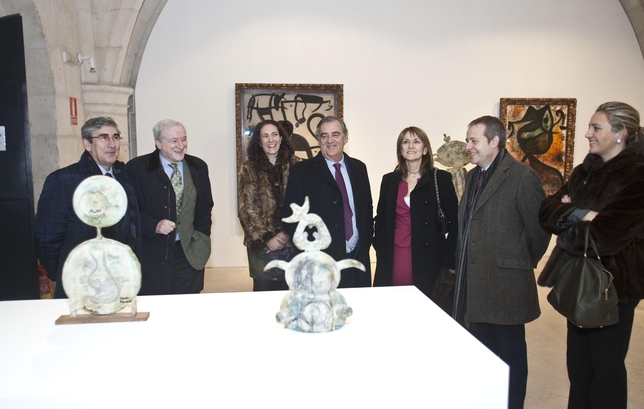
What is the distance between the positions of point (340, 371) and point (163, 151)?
199cm

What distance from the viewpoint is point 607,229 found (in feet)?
6.70

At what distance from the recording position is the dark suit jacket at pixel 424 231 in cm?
288

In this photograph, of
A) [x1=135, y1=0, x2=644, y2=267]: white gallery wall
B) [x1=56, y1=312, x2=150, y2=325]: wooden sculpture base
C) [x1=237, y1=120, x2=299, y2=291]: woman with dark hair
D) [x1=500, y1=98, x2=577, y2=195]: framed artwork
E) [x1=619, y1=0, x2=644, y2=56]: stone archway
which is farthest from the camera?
[x1=500, y1=98, x2=577, y2=195]: framed artwork

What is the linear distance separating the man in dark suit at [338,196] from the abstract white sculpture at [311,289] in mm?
1100

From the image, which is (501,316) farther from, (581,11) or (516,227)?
(581,11)

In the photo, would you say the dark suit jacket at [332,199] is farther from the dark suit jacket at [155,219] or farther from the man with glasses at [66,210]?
the man with glasses at [66,210]

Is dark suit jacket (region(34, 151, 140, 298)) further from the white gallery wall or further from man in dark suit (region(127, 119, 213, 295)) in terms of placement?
the white gallery wall

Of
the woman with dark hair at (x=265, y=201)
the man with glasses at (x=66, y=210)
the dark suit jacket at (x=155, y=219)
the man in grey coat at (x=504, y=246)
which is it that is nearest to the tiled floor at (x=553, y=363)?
the man in grey coat at (x=504, y=246)

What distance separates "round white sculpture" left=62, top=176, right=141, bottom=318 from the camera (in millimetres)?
1794

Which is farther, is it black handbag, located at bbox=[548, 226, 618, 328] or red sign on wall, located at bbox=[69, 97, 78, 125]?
red sign on wall, located at bbox=[69, 97, 78, 125]

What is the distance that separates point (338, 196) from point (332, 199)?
39mm

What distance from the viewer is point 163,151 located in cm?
303

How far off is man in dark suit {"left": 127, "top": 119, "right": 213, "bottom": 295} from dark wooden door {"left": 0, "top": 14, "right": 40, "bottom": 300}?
1.88 meters

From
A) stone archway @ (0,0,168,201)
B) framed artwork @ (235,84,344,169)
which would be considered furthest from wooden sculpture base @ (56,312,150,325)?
framed artwork @ (235,84,344,169)
